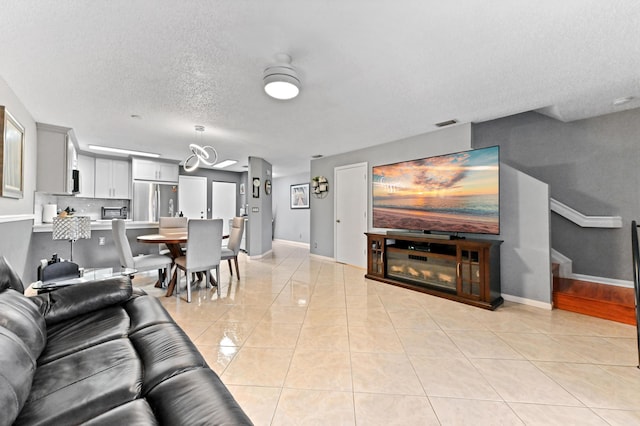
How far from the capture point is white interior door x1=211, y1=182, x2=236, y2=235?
777cm

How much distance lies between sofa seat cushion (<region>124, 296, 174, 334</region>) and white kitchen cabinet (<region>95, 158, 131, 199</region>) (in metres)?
5.48

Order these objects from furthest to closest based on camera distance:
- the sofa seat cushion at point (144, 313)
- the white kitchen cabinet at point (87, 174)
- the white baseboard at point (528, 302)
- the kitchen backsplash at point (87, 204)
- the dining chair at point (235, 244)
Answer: the white kitchen cabinet at point (87, 174) < the kitchen backsplash at point (87, 204) < the dining chair at point (235, 244) < the white baseboard at point (528, 302) < the sofa seat cushion at point (144, 313)

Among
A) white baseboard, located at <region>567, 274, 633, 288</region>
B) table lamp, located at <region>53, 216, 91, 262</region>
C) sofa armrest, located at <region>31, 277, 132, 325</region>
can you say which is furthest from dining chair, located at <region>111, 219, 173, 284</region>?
white baseboard, located at <region>567, 274, 633, 288</region>

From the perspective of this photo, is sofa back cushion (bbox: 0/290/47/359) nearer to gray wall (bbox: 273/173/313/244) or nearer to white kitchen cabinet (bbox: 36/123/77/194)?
white kitchen cabinet (bbox: 36/123/77/194)

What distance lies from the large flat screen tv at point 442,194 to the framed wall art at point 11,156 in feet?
14.2

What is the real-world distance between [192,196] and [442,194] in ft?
20.9

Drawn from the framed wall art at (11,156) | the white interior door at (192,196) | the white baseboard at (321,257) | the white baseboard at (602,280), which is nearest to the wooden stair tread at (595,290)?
the white baseboard at (602,280)

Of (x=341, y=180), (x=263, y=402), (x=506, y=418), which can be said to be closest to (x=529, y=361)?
(x=506, y=418)

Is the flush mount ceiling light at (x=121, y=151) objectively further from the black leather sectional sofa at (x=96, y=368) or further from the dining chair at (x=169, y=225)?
the black leather sectional sofa at (x=96, y=368)

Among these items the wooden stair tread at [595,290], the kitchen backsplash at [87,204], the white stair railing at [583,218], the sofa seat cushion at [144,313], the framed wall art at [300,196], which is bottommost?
the wooden stair tread at [595,290]

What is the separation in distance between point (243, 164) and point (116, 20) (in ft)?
17.2

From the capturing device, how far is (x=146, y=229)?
15.5 ft

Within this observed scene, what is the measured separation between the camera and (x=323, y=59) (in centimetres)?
218

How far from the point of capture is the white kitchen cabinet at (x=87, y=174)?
5.56 metres
